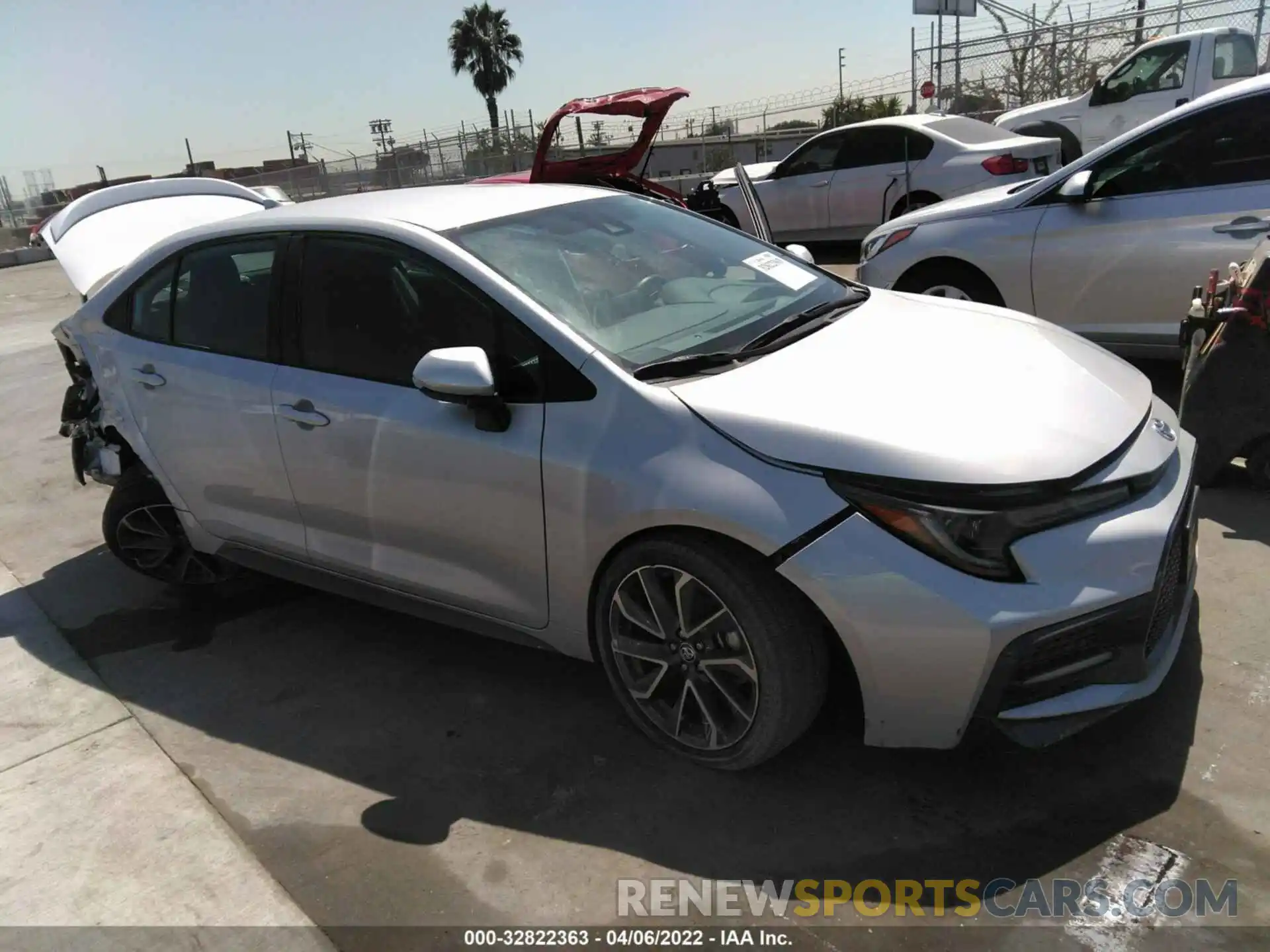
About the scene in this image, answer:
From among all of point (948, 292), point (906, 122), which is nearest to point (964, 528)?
point (948, 292)

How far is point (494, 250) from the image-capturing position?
10.5 ft

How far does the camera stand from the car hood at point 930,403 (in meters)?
2.45

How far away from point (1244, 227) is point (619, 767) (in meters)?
4.30

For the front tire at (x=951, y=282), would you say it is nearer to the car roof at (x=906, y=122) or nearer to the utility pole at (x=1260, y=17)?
the car roof at (x=906, y=122)

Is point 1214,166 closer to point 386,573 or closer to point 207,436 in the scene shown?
point 386,573

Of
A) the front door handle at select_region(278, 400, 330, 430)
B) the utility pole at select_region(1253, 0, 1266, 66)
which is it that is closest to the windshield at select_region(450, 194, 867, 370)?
the front door handle at select_region(278, 400, 330, 430)

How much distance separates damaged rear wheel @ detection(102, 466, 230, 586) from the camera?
4301 mm

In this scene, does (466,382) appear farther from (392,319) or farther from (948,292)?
(948,292)

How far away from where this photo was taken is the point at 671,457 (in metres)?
2.64

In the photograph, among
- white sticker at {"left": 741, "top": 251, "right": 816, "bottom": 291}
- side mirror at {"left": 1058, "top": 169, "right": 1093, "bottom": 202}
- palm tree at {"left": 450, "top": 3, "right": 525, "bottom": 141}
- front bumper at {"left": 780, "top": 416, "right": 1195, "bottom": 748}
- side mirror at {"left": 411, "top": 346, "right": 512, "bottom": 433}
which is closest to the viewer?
front bumper at {"left": 780, "top": 416, "right": 1195, "bottom": 748}

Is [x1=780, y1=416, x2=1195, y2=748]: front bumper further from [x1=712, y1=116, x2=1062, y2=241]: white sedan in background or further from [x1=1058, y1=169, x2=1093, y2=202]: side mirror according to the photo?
[x1=712, y1=116, x2=1062, y2=241]: white sedan in background

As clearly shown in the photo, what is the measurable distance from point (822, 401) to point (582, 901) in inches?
56.9

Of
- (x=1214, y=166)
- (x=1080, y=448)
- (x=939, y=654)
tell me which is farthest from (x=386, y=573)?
(x=1214, y=166)

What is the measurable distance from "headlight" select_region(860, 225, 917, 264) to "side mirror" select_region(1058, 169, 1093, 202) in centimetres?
93
